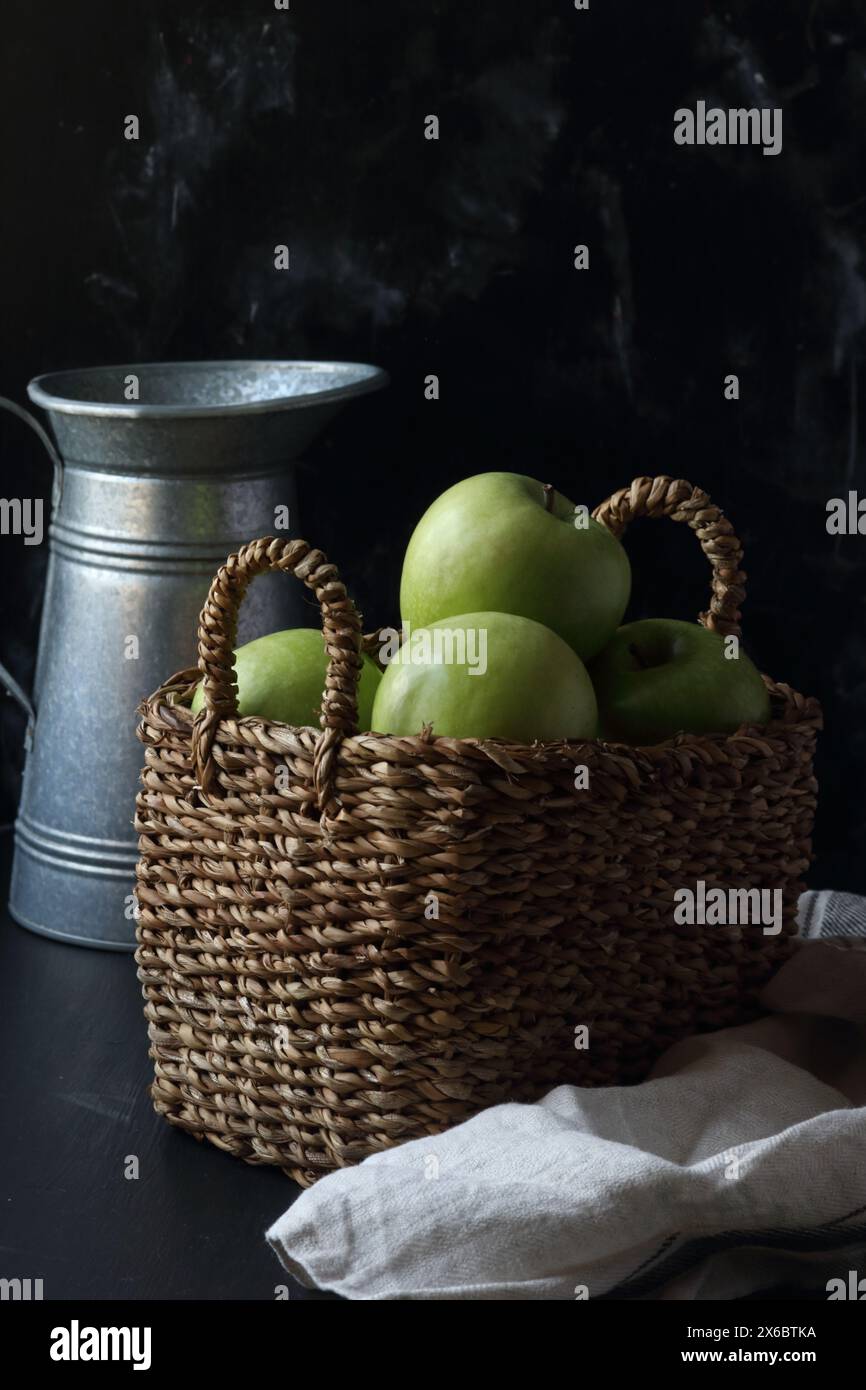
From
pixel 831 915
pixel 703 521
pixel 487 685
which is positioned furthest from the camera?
pixel 831 915

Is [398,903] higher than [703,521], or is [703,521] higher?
[703,521]

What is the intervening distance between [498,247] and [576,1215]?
811 mm

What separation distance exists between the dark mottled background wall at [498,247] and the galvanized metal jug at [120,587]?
0.46ft

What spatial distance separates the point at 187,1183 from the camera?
0.81 metres

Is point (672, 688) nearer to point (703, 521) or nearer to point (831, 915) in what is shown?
point (703, 521)

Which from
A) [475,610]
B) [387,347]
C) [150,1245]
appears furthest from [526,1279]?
[387,347]

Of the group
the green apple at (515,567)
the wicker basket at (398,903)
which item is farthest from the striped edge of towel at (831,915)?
the green apple at (515,567)

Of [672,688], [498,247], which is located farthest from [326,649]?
[498,247]

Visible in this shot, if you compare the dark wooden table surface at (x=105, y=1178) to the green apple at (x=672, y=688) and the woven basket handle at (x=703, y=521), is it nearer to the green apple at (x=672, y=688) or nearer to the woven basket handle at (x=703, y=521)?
the green apple at (x=672, y=688)

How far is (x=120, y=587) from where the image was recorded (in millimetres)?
1094

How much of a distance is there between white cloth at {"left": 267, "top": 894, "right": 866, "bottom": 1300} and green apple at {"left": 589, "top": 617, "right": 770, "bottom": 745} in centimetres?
20

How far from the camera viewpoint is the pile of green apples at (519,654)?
0.75m

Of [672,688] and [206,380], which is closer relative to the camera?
[672,688]

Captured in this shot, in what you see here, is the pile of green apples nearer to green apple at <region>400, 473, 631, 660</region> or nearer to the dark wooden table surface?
green apple at <region>400, 473, 631, 660</region>
